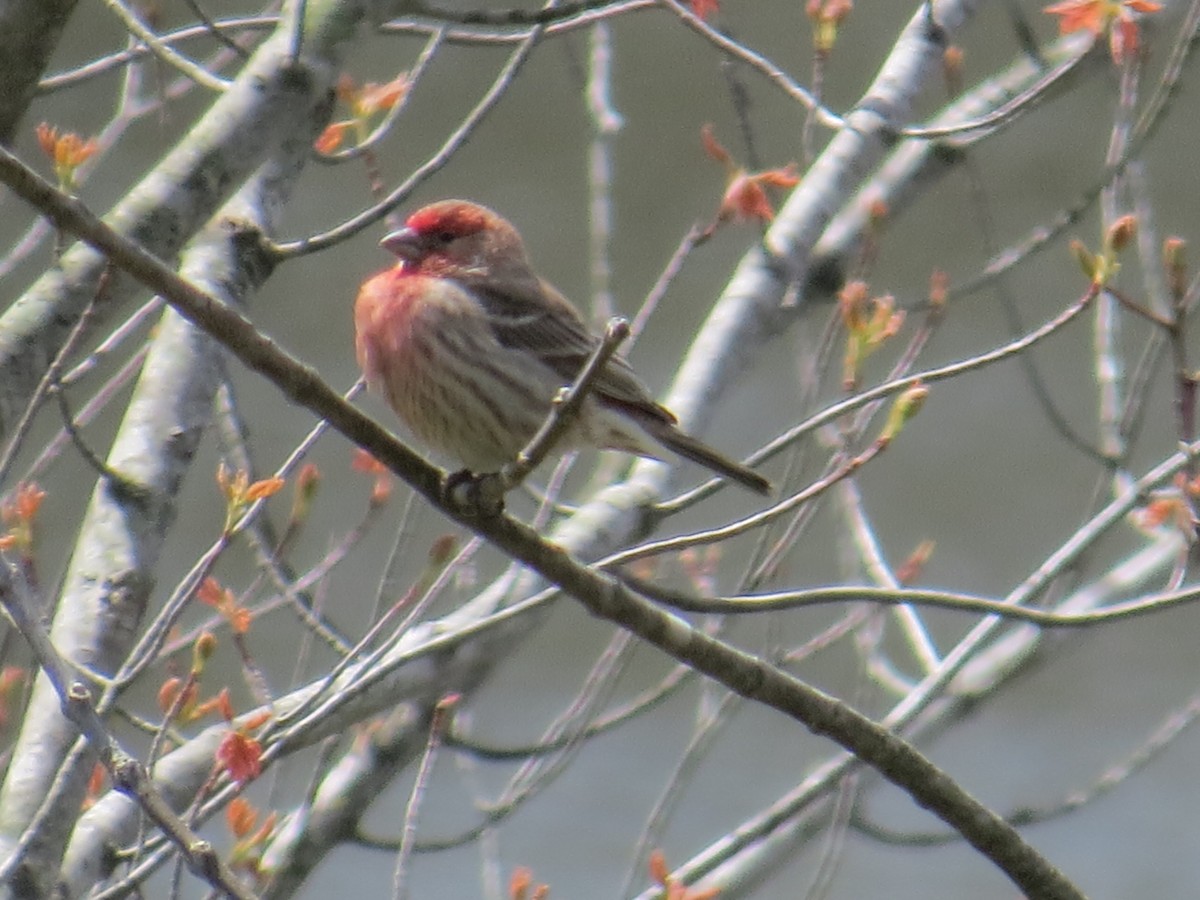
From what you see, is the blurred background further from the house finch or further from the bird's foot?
the bird's foot

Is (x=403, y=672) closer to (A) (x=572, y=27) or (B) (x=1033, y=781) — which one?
(A) (x=572, y=27)

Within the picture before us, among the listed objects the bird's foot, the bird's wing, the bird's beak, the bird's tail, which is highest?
the bird's beak

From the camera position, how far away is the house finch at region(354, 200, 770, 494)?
177 inches

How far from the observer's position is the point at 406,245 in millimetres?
5039

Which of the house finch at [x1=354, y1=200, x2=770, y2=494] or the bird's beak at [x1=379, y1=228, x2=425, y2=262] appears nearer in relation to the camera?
the house finch at [x1=354, y1=200, x2=770, y2=494]

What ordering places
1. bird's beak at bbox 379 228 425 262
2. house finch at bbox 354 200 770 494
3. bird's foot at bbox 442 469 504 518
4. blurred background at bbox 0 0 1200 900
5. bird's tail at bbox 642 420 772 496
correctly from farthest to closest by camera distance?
blurred background at bbox 0 0 1200 900 → bird's beak at bbox 379 228 425 262 → house finch at bbox 354 200 770 494 → bird's tail at bbox 642 420 772 496 → bird's foot at bbox 442 469 504 518

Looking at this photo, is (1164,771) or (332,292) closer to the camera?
(332,292)

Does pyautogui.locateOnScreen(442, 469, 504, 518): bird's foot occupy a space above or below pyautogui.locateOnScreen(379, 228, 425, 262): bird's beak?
below

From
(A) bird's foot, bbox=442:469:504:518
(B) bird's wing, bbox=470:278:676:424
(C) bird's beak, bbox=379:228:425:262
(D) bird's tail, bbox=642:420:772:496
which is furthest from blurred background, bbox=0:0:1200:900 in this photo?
(A) bird's foot, bbox=442:469:504:518

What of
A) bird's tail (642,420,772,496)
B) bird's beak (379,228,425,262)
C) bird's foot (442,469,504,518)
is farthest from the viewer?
bird's beak (379,228,425,262)

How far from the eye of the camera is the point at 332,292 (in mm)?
7723

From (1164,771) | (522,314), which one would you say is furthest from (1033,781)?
(522,314)

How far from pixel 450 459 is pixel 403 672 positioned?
64cm

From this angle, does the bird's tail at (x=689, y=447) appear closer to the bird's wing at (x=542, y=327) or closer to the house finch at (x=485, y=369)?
the house finch at (x=485, y=369)
